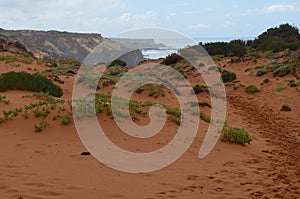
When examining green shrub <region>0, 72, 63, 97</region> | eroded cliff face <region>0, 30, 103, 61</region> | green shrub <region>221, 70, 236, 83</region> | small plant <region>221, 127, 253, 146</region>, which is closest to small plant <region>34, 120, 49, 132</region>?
small plant <region>221, 127, 253, 146</region>

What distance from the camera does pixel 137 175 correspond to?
5.95m

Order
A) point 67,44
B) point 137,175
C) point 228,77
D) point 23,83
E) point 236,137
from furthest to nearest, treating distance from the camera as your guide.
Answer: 1. point 67,44
2. point 228,77
3. point 23,83
4. point 236,137
5. point 137,175

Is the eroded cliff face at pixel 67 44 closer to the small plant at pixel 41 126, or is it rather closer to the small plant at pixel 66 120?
the small plant at pixel 66 120

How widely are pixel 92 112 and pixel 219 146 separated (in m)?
3.37

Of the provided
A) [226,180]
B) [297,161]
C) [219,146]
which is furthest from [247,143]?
[226,180]

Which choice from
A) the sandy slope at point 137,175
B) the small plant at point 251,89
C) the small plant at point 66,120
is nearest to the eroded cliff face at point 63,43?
the small plant at point 251,89

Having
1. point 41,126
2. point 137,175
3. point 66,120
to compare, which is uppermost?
point 66,120

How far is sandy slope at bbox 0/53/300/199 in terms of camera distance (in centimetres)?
507

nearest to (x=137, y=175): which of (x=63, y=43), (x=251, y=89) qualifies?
(x=251, y=89)

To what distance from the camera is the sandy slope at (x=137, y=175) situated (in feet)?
16.6

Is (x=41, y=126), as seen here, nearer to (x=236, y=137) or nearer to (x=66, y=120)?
(x=66, y=120)

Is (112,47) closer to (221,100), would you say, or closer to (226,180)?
(221,100)

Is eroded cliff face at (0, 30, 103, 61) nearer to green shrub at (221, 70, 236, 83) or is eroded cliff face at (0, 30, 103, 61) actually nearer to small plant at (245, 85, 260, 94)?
green shrub at (221, 70, 236, 83)

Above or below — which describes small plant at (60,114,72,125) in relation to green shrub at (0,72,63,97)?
below
